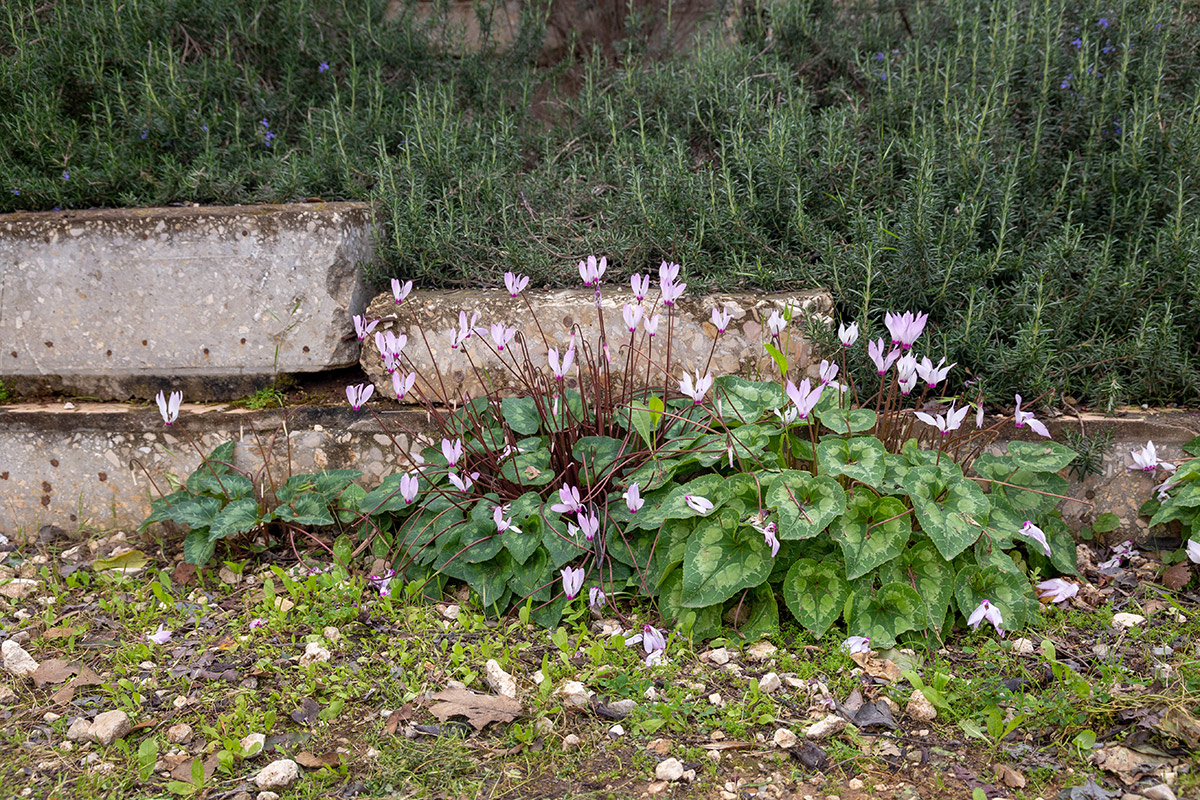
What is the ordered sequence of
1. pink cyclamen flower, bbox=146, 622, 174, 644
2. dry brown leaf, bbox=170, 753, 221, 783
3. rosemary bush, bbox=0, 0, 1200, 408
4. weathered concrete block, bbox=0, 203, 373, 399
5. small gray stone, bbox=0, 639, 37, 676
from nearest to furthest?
dry brown leaf, bbox=170, 753, 221, 783 → small gray stone, bbox=0, 639, 37, 676 → pink cyclamen flower, bbox=146, 622, 174, 644 → rosemary bush, bbox=0, 0, 1200, 408 → weathered concrete block, bbox=0, 203, 373, 399

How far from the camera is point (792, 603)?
2293 mm

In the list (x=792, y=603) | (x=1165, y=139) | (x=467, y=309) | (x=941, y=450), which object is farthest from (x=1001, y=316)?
(x=467, y=309)

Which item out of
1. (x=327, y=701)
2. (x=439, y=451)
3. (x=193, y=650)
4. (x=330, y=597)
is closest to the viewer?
(x=327, y=701)

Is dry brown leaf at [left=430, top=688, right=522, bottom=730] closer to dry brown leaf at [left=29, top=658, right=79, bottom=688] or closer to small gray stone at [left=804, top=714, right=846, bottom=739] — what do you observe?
small gray stone at [left=804, top=714, right=846, bottom=739]

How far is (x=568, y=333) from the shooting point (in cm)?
310

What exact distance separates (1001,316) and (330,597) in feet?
7.90

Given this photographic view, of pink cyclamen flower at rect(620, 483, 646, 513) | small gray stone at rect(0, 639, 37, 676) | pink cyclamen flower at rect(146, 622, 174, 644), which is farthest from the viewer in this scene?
pink cyclamen flower at rect(146, 622, 174, 644)

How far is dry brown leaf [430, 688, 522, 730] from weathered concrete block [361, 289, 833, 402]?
3.79 feet

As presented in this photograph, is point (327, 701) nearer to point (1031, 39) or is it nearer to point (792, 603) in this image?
point (792, 603)

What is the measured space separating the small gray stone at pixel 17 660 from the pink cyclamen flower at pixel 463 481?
48.7 inches

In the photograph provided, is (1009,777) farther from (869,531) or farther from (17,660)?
(17,660)

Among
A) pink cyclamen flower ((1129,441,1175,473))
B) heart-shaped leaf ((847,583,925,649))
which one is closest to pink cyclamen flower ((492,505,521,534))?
heart-shaped leaf ((847,583,925,649))

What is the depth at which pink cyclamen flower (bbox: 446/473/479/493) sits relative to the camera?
2.42m

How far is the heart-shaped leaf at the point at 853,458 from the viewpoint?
224cm
